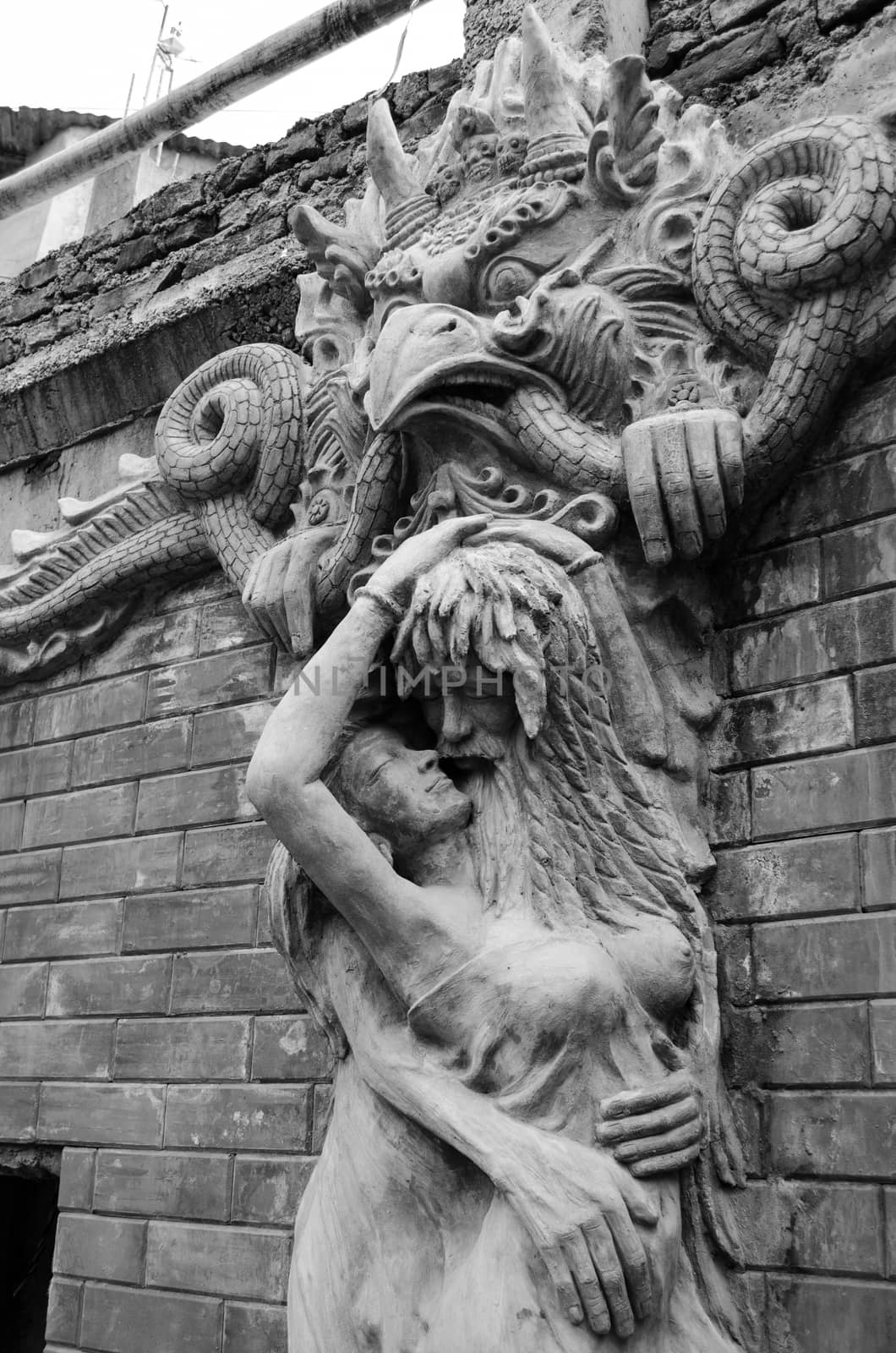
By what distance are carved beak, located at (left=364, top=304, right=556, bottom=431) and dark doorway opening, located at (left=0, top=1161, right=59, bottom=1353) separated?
338 cm

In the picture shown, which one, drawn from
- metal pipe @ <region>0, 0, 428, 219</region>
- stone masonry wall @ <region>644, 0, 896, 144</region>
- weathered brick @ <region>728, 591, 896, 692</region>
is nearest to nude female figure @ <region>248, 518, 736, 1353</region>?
weathered brick @ <region>728, 591, 896, 692</region>

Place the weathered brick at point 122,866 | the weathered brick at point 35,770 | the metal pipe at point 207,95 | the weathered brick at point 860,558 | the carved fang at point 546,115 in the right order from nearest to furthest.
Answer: the weathered brick at point 860,558
the carved fang at point 546,115
the weathered brick at point 122,866
the weathered brick at point 35,770
the metal pipe at point 207,95

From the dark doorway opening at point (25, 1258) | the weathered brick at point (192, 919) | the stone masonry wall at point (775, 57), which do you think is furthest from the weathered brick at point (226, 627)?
the dark doorway opening at point (25, 1258)

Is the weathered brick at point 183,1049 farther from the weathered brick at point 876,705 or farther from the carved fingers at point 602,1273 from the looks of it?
the weathered brick at point 876,705

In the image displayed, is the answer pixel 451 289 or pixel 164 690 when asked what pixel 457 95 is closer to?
pixel 451 289

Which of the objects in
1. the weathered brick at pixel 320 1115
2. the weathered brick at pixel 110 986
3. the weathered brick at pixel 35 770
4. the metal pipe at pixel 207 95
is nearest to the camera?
the weathered brick at pixel 320 1115

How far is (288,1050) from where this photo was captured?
3498mm

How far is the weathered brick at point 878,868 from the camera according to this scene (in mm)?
2660

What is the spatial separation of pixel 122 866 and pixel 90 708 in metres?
0.58

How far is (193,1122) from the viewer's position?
3617mm

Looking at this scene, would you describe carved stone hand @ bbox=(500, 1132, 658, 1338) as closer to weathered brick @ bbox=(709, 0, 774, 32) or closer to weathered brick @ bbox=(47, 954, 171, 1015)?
weathered brick @ bbox=(47, 954, 171, 1015)

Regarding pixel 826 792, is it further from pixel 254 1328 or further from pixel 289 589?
pixel 254 1328

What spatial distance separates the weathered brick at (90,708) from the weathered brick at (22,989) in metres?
0.74

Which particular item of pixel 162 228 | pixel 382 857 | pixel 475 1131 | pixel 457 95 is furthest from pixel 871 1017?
pixel 162 228
